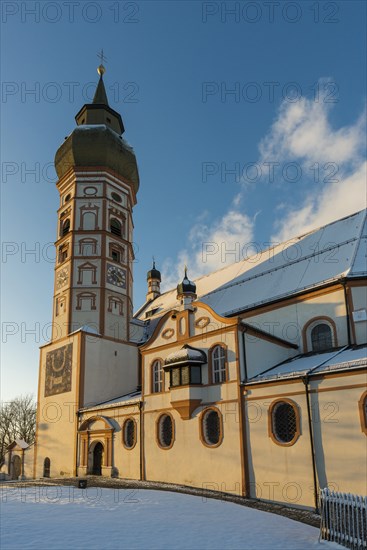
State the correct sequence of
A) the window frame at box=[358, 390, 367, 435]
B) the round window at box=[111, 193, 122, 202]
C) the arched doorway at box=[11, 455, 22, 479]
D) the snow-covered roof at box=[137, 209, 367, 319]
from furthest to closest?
the round window at box=[111, 193, 122, 202] < the arched doorway at box=[11, 455, 22, 479] < the snow-covered roof at box=[137, 209, 367, 319] < the window frame at box=[358, 390, 367, 435]

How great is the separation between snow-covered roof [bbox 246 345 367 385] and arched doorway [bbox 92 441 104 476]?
11853 millimetres

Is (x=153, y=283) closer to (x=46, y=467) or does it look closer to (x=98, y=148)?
(x=98, y=148)

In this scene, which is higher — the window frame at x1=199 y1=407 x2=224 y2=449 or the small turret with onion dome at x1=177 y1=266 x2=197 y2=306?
the small turret with onion dome at x1=177 y1=266 x2=197 y2=306

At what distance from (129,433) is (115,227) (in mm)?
15461

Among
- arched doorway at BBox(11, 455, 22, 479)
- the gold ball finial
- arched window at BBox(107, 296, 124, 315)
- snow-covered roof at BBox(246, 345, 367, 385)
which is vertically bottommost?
arched doorway at BBox(11, 455, 22, 479)

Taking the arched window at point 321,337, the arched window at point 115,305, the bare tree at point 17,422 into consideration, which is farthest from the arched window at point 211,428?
the bare tree at point 17,422

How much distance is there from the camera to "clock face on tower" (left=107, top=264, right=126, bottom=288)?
104 feet

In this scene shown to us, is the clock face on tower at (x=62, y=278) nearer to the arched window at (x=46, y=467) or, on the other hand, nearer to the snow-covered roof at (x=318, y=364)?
the arched window at (x=46, y=467)

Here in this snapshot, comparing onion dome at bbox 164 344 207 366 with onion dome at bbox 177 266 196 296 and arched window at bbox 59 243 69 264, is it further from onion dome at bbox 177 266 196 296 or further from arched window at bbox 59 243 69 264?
arched window at bbox 59 243 69 264

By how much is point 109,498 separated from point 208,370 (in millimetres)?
6785

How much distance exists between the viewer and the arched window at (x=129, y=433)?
23469mm

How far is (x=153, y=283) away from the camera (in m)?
43.3

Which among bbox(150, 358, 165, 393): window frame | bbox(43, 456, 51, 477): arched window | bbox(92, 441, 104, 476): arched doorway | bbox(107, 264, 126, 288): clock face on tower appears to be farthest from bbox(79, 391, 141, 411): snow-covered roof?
bbox(107, 264, 126, 288): clock face on tower

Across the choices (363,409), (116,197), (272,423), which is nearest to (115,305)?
(116,197)
